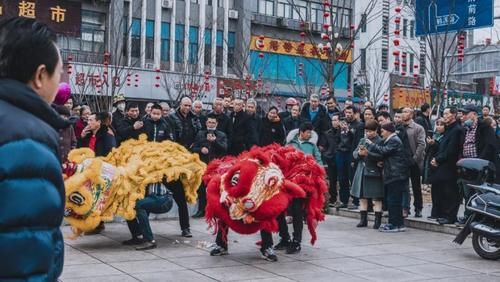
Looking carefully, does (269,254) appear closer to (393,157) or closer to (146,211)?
(146,211)

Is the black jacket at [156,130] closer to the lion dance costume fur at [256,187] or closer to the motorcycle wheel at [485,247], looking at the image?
the lion dance costume fur at [256,187]

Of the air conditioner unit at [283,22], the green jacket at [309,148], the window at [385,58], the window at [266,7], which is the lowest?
the green jacket at [309,148]

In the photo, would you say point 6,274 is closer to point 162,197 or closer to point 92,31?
point 162,197

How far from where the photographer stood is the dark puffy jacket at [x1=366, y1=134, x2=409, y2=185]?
10.1 metres

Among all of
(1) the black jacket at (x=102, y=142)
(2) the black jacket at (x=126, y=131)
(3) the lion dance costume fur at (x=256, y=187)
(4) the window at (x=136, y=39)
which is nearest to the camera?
(3) the lion dance costume fur at (x=256, y=187)

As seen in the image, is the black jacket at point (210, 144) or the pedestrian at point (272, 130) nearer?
the black jacket at point (210, 144)

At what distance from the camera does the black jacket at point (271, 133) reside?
39.1ft

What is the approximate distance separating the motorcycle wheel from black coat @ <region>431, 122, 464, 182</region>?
2.12 m

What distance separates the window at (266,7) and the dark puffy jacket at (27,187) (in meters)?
40.2

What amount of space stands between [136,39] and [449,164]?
2831cm

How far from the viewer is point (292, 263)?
7.77 metres

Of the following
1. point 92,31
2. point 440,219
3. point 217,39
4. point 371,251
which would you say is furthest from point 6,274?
point 217,39

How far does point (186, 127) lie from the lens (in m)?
11.3

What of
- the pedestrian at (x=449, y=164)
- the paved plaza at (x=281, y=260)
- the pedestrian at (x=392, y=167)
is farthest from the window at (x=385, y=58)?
the paved plaza at (x=281, y=260)
